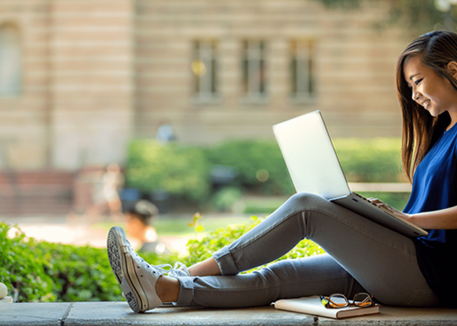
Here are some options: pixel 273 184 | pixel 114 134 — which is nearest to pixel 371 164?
pixel 273 184

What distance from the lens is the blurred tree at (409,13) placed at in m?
15.6

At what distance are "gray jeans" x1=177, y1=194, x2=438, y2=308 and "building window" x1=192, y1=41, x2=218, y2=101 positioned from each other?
54.6 feet

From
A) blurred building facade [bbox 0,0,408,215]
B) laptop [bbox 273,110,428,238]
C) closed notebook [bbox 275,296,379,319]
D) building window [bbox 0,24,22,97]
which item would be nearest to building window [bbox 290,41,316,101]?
blurred building facade [bbox 0,0,408,215]

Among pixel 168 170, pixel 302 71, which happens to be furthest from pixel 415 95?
pixel 302 71

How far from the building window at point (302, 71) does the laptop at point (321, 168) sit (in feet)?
55.0

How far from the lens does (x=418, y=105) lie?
107 inches

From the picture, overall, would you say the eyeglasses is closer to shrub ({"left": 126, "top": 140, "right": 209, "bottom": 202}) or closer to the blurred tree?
shrub ({"left": 126, "top": 140, "right": 209, "bottom": 202})

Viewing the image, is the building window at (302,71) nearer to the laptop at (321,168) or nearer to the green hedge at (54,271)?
the green hedge at (54,271)

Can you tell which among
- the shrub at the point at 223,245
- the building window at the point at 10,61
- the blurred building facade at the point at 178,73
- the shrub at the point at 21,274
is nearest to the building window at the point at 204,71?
the blurred building facade at the point at 178,73

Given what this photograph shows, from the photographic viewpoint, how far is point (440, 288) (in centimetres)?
230

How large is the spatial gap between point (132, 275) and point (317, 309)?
0.81 m

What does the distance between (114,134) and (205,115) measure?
3242mm

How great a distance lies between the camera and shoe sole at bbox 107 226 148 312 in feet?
7.48

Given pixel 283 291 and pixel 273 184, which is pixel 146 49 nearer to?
pixel 273 184
